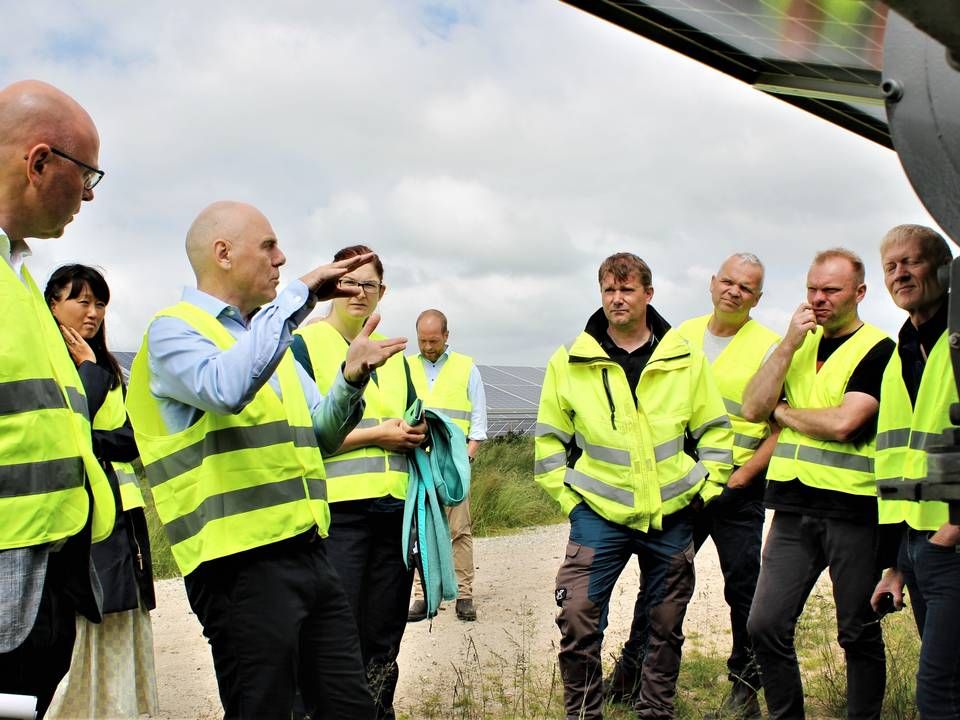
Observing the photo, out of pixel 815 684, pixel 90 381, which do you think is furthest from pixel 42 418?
pixel 815 684

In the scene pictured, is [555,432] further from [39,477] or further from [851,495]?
[39,477]

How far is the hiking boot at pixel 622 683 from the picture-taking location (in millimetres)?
5691

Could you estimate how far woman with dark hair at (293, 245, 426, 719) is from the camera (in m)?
4.58

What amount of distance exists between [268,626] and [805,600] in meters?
2.68

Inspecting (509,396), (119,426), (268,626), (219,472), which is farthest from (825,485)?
(509,396)

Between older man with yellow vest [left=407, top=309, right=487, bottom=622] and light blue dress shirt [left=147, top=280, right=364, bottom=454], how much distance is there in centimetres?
519

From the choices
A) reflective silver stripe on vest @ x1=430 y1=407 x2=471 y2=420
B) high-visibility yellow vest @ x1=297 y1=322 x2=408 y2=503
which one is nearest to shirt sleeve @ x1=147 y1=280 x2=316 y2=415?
high-visibility yellow vest @ x1=297 y1=322 x2=408 y2=503

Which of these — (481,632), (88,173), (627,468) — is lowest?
(481,632)

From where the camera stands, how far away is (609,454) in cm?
496

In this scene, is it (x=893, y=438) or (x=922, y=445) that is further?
(x=893, y=438)

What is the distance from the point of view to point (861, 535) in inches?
183

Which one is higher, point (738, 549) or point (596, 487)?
point (596, 487)

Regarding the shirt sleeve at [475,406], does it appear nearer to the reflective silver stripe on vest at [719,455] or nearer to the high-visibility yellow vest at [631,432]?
the high-visibility yellow vest at [631,432]

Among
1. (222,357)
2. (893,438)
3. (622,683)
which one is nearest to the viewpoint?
(222,357)
